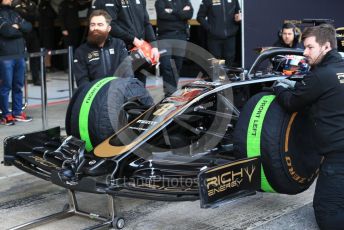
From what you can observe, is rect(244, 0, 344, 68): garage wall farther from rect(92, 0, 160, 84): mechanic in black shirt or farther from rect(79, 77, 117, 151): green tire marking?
rect(79, 77, 117, 151): green tire marking

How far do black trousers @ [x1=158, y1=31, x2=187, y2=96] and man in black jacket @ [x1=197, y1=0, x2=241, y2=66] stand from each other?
0.57m

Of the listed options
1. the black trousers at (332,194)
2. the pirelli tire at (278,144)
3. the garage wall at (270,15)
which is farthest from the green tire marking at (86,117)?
the garage wall at (270,15)

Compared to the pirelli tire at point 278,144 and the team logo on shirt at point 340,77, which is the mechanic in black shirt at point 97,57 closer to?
the pirelli tire at point 278,144

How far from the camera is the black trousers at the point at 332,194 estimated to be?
4367 millimetres

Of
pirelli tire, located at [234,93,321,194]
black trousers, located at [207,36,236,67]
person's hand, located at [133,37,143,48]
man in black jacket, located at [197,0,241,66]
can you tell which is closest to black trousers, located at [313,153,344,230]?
pirelli tire, located at [234,93,321,194]

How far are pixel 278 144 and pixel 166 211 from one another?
117cm

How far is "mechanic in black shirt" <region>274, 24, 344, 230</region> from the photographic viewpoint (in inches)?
173

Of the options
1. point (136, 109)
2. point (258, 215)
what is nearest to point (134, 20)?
point (136, 109)

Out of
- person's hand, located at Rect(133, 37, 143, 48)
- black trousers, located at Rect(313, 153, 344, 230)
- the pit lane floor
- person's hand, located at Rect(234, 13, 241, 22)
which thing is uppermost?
person's hand, located at Rect(234, 13, 241, 22)

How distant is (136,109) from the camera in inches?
212

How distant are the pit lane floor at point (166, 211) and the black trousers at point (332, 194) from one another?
0.28 metres

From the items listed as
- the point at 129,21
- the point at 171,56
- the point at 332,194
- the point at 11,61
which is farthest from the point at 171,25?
the point at 332,194

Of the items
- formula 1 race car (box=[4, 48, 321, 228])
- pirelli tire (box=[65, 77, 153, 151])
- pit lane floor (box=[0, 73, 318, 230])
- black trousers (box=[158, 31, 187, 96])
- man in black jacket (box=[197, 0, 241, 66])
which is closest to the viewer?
formula 1 race car (box=[4, 48, 321, 228])

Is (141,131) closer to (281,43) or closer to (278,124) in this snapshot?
(278,124)
